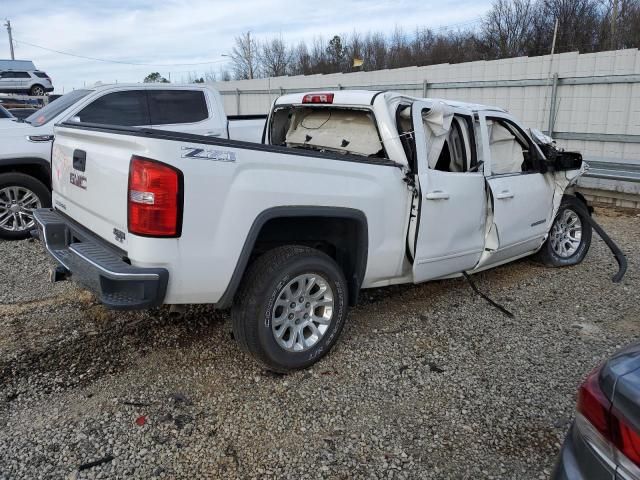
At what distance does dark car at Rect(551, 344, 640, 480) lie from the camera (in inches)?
60.2

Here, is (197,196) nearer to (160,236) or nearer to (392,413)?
(160,236)

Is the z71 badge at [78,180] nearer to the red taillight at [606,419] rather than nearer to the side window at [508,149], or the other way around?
the red taillight at [606,419]

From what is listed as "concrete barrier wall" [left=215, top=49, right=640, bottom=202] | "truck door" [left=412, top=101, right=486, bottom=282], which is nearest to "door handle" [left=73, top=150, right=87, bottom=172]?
"truck door" [left=412, top=101, right=486, bottom=282]

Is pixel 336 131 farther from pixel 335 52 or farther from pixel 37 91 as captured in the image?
pixel 335 52

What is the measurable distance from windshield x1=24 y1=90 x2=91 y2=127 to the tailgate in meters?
3.06

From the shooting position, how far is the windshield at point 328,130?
4191 millimetres

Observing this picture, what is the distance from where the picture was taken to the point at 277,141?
5082 mm

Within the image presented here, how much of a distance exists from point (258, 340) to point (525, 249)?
3.29 metres

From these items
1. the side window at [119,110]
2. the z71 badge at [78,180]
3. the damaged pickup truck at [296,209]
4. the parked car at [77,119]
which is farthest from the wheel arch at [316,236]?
the side window at [119,110]

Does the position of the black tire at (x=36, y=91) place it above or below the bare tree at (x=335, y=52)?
below

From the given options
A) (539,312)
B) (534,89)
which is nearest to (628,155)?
(534,89)

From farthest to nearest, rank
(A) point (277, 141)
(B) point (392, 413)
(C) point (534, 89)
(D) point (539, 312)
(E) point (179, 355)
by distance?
(C) point (534, 89) < (A) point (277, 141) < (D) point (539, 312) < (E) point (179, 355) < (B) point (392, 413)

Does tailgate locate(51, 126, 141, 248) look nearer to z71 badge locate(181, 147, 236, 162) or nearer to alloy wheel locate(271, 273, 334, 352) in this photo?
z71 badge locate(181, 147, 236, 162)

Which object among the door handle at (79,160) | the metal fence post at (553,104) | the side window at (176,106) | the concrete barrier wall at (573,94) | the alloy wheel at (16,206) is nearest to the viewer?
the door handle at (79,160)
